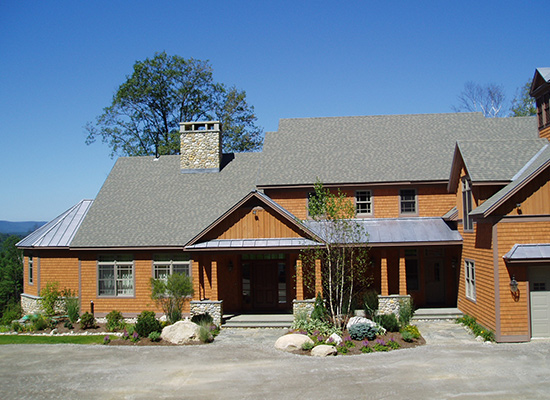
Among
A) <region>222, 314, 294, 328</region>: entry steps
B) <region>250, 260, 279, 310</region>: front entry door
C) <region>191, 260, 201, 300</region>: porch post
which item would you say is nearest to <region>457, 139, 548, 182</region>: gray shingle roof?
<region>222, 314, 294, 328</region>: entry steps

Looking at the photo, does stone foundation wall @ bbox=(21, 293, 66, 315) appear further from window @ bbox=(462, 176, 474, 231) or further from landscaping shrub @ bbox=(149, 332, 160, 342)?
window @ bbox=(462, 176, 474, 231)

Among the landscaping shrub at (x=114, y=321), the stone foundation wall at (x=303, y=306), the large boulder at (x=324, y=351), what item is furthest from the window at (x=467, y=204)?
the landscaping shrub at (x=114, y=321)

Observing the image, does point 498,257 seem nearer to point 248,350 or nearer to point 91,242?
point 248,350

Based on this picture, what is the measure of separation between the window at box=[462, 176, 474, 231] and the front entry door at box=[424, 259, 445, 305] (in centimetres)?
330

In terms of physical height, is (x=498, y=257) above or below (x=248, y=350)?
above

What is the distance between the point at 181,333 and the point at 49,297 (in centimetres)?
876

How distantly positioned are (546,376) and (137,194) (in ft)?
64.0

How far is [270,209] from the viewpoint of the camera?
20344 mm

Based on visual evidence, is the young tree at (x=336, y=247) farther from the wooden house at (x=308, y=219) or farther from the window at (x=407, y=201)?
the window at (x=407, y=201)

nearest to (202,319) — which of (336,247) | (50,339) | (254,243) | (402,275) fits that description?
(254,243)

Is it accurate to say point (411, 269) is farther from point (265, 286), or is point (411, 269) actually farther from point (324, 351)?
point (324, 351)

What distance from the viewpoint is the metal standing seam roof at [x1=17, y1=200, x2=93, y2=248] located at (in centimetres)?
2369

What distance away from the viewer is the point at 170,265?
2223 cm

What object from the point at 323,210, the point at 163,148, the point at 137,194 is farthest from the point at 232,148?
the point at 323,210
